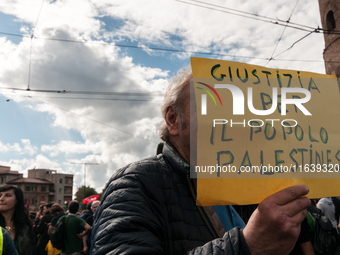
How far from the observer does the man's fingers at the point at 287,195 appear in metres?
0.87

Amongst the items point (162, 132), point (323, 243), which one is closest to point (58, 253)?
point (323, 243)

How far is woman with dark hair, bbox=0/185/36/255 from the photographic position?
320cm

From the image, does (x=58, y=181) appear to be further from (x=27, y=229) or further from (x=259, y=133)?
(x=259, y=133)

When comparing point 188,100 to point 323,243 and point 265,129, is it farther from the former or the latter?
point 323,243

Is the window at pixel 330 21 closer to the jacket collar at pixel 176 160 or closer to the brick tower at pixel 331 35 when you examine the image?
the brick tower at pixel 331 35

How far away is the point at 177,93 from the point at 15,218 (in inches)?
121

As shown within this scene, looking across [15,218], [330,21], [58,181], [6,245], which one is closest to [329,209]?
[6,245]

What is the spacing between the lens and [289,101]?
1.11 metres

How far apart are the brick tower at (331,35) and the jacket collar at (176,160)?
17.1 metres

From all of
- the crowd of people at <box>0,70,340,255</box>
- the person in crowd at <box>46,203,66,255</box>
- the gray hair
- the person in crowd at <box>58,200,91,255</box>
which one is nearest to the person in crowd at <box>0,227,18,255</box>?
the crowd of people at <box>0,70,340,255</box>

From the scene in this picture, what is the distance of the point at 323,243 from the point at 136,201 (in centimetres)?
336

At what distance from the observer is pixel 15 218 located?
3338mm

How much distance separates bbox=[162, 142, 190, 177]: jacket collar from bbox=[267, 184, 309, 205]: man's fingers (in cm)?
40

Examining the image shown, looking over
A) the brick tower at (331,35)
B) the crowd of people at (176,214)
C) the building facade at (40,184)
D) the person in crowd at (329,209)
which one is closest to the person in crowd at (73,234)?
the person in crowd at (329,209)
